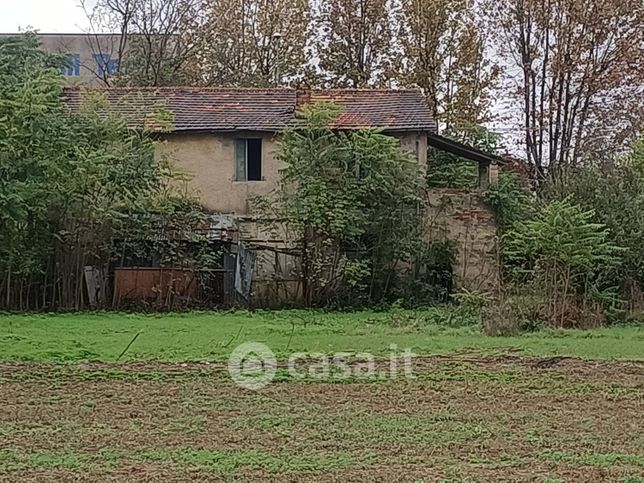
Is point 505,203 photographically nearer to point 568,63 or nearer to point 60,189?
point 568,63

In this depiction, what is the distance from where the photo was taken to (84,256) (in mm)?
17891

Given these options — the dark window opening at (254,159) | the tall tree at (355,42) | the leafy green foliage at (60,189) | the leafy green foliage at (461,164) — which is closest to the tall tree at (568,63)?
the leafy green foliage at (461,164)

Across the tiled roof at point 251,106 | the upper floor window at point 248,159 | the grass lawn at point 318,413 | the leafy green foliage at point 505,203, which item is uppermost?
the tiled roof at point 251,106

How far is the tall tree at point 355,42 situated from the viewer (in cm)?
2916

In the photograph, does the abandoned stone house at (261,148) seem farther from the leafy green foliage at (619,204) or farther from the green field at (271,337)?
the green field at (271,337)

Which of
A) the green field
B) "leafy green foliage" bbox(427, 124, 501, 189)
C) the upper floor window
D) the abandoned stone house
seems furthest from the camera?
"leafy green foliage" bbox(427, 124, 501, 189)

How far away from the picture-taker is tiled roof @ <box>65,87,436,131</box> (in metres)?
21.1

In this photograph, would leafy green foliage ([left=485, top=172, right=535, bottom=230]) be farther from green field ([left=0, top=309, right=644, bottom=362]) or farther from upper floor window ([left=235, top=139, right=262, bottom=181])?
upper floor window ([left=235, top=139, right=262, bottom=181])

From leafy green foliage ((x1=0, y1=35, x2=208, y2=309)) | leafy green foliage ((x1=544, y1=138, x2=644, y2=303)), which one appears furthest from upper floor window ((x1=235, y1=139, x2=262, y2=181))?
leafy green foliage ((x1=544, y1=138, x2=644, y2=303))

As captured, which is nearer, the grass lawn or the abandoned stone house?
the grass lawn

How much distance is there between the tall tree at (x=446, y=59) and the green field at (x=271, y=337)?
12.8m

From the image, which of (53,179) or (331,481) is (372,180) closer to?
(53,179)

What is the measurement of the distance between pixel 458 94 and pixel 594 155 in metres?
8.64

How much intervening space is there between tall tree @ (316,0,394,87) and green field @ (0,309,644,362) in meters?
14.2
